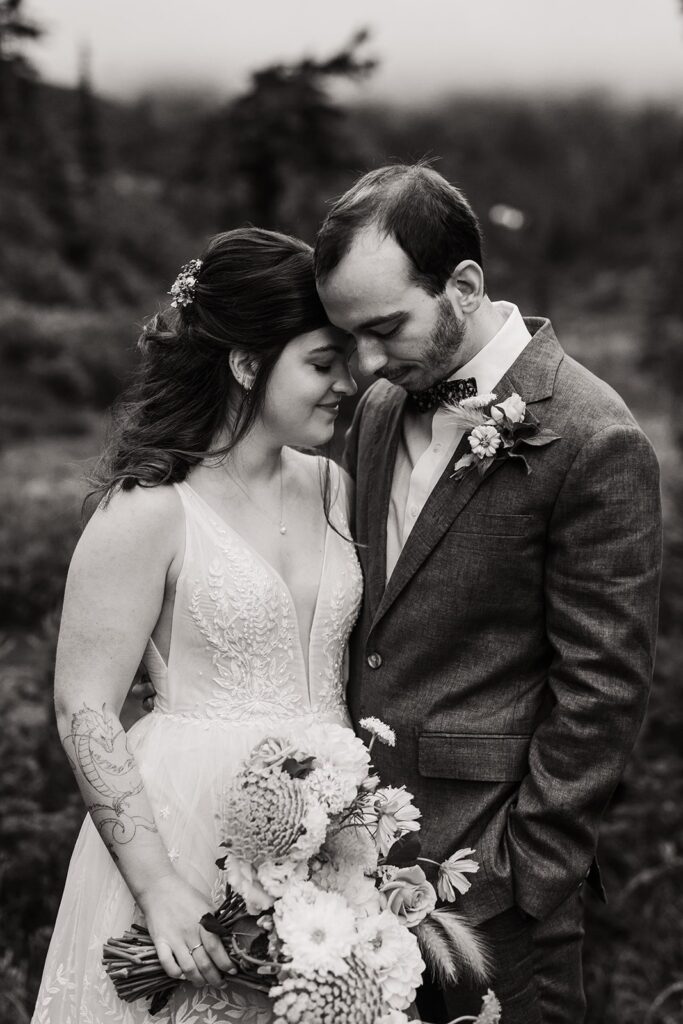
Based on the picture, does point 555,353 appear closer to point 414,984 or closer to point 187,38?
point 414,984

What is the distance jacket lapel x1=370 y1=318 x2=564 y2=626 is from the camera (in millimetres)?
2643

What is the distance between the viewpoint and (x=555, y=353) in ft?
9.04

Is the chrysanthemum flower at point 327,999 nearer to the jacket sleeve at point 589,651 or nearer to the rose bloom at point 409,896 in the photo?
Answer: the rose bloom at point 409,896

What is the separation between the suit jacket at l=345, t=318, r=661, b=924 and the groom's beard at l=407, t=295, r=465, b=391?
6.4 inches

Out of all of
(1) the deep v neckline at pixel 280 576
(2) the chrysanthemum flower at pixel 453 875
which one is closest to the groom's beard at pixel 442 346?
(1) the deep v neckline at pixel 280 576

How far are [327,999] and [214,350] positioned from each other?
1.73 m

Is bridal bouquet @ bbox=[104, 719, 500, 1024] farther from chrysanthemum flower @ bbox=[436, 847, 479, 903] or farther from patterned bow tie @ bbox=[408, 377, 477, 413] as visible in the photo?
patterned bow tie @ bbox=[408, 377, 477, 413]

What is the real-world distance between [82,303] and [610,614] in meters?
12.3

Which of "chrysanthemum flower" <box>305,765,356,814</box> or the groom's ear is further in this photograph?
the groom's ear

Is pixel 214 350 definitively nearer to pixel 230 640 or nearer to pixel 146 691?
pixel 230 640

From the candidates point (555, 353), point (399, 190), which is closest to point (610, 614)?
point (555, 353)

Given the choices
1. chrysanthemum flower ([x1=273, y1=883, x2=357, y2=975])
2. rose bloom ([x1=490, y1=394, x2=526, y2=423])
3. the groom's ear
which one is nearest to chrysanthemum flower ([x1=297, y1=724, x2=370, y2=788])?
chrysanthemum flower ([x1=273, y1=883, x2=357, y2=975])

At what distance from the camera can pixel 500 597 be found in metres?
2.61

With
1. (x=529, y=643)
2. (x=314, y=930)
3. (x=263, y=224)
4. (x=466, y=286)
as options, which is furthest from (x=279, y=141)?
(x=314, y=930)
